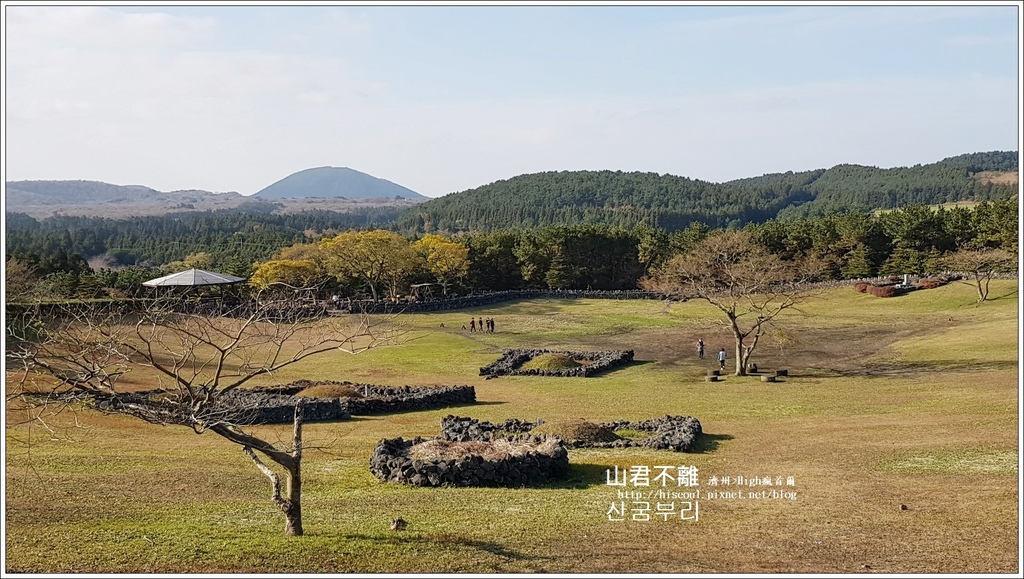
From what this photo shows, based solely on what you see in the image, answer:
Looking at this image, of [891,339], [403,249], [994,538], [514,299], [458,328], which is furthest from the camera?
[514,299]

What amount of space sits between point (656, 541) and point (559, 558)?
1957 millimetres

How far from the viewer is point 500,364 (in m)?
40.8

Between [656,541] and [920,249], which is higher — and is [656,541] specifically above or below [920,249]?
below

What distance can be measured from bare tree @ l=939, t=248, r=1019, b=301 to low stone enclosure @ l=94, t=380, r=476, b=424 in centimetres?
4516

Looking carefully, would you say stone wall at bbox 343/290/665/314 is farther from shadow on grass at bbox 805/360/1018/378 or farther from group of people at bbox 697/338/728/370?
shadow on grass at bbox 805/360/1018/378

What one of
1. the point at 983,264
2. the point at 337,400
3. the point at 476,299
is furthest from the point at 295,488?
the point at 983,264

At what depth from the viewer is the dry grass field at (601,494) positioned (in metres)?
12.3

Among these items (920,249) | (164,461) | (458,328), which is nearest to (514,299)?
(458,328)

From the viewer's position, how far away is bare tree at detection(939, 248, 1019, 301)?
60.2 m

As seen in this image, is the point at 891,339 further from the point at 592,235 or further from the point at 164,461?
the point at 592,235

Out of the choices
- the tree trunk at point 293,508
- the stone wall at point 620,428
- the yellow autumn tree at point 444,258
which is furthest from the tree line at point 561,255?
the tree trunk at point 293,508

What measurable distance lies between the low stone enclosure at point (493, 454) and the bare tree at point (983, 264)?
153ft

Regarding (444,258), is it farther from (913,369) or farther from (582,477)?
(582,477)

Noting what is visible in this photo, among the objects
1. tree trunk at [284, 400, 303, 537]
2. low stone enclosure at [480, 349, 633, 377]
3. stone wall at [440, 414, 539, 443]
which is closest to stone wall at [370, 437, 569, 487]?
stone wall at [440, 414, 539, 443]
